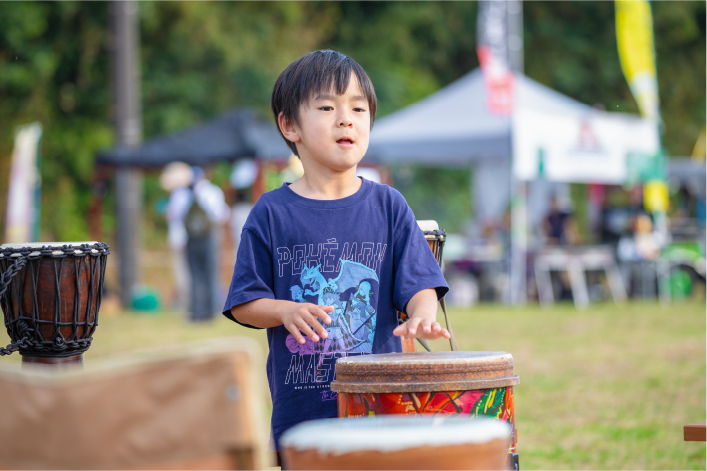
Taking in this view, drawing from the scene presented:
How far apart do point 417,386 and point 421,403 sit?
48 mm

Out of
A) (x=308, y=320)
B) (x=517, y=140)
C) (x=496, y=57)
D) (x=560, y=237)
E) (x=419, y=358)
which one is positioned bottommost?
(x=419, y=358)

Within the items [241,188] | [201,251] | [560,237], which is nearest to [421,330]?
[201,251]

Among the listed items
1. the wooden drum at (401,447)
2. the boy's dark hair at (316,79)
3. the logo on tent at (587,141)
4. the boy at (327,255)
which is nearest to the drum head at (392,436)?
the wooden drum at (401,447)

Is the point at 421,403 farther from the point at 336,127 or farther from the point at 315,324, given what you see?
the point at 336,127

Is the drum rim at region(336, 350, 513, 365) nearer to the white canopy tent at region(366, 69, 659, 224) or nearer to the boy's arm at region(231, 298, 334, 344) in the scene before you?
the boy's arm at region(231, 298, 334, 344)

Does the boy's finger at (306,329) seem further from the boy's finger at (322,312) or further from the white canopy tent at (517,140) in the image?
the white canopy tent at (517,140)

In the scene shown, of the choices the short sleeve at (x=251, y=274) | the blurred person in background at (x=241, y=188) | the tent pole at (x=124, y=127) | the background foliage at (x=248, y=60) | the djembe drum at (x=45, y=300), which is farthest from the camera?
the background foliage at (x=248, y=60)

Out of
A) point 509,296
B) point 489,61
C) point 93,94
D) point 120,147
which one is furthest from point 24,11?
point 509,296

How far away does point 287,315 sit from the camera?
2338 mm

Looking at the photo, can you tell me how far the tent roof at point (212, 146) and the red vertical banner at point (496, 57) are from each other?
3123 millimetres

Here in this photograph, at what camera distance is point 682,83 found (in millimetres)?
28781

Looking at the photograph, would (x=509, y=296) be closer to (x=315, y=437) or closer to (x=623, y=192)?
(x=623, y=192)

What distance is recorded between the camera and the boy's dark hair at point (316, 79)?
257 centimetres

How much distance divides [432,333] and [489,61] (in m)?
11.6
